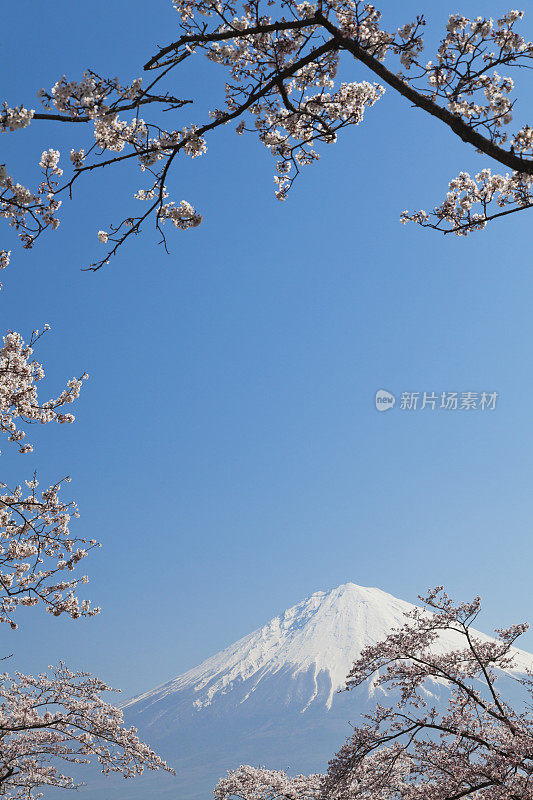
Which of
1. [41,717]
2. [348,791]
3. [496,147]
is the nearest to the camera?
[496,147]

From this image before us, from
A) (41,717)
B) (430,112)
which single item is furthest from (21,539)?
(430,112)

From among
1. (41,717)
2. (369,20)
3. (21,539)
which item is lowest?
(41,717)

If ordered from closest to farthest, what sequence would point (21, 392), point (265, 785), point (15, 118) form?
1. point (15, 118)
2. point (21, 392)
3. point (265, 785)

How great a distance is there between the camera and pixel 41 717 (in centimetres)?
1179

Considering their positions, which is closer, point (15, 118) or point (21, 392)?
point (15, 118)

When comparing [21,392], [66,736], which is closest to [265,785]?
[66,736]

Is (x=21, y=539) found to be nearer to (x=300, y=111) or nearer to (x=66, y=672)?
(x=66, y=672)

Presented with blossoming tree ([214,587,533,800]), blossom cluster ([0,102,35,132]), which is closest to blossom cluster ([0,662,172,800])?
blossoming tree ([214,587,533,800])

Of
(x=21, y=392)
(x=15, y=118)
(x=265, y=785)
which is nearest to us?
(x=15, y=118)

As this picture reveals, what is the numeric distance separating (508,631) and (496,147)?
852 cm

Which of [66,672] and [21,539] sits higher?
[21,539]

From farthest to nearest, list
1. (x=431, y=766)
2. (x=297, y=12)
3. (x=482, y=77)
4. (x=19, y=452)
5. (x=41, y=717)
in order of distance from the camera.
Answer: (x=41, y=717) → (x=431, y=766) → (x=19, y=452) → (x=482, y=77) → (x=297, y=12)

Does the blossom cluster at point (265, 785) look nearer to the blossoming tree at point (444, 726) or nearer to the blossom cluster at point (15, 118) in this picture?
the blossoming tree at point (444, 726)

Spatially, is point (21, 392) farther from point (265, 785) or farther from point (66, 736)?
point (265, 785)
